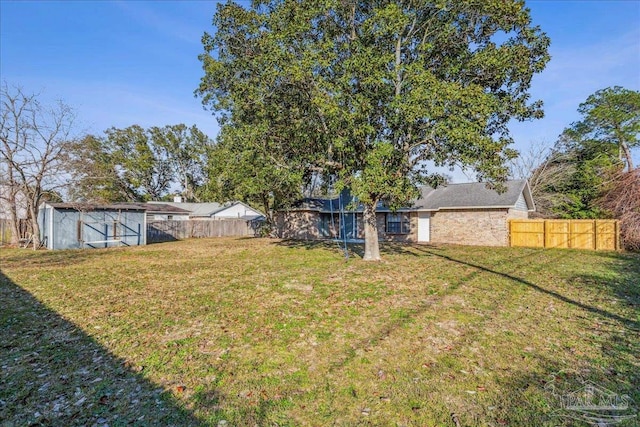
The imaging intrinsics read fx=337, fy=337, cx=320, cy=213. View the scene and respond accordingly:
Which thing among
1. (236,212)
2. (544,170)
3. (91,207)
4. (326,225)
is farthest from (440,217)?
(236,212)

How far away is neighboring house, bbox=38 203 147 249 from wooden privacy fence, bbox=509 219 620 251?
2303 centimetres

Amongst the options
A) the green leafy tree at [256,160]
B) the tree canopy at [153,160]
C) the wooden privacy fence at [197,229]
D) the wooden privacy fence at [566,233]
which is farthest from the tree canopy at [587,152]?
A: the tree canopy at [153,160]

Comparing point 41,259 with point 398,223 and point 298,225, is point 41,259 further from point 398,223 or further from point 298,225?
point 398,223

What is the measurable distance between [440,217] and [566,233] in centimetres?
651

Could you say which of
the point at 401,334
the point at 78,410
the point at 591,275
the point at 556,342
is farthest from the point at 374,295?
the point at 591,275

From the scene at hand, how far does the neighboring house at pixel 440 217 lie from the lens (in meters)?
19.5

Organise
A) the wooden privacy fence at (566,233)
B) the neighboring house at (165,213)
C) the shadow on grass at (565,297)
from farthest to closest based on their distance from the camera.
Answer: the neighboring house at (165,213) → the wooden privacy fence at (566,233) → the shadow on grass at (565,297)

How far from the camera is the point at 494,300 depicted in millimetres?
7254

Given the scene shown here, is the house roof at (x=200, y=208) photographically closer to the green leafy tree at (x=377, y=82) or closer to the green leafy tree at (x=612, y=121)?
the green leafy tree at (x=377, y=82)

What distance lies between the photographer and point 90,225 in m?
19.9

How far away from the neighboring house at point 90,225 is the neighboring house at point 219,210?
10.5 meters

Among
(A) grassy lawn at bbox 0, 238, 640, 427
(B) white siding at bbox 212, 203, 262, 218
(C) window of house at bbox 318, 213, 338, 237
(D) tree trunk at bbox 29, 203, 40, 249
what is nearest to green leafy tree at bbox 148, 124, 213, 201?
(B) white siding at bbox 212, 203, 262, 218

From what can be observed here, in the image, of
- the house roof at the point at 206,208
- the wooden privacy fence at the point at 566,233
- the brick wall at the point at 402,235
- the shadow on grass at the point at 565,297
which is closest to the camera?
the shadow on grass at the point at 565,297

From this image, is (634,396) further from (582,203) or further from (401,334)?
(582,203)
